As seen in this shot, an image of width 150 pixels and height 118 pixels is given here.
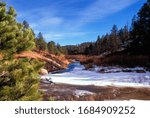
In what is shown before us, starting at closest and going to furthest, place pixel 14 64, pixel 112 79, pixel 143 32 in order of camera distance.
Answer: pixel 14 64 < pixel 112 79 < pixel 143 32

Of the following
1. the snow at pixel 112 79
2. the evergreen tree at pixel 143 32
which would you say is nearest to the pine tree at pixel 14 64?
the snow at pixel 112 79

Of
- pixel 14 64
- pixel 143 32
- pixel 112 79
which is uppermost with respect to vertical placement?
pixel 143 32

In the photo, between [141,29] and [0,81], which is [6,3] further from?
[141,29]

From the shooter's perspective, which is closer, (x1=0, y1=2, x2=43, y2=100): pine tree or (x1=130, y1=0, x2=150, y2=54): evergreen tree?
(x1=0, y1=2, x2=43, y2=100): pine tree

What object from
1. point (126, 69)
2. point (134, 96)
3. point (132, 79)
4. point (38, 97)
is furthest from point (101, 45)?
point (38, 97)

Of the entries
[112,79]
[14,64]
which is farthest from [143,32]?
[14,64]

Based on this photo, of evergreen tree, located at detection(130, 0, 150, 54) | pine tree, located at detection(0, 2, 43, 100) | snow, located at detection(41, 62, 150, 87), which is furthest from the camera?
evergreen tree, located at detection(130, 0, 150, 54)

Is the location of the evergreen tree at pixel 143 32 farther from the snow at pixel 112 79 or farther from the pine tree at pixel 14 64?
the pine tree at pixel 14 64

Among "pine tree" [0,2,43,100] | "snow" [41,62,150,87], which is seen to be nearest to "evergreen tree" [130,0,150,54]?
"snow" [41,62,150,87]

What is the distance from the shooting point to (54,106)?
559cm

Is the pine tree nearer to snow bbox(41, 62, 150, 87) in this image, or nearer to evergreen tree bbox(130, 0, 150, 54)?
snow bbox(41, 62, 150, 87)

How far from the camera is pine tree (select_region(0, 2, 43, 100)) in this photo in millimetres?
6840

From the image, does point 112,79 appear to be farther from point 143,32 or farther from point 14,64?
point 143,32

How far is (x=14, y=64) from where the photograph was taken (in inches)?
276
